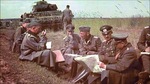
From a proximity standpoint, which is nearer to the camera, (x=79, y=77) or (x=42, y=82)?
(x=42, y=82)

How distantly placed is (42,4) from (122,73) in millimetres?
19919

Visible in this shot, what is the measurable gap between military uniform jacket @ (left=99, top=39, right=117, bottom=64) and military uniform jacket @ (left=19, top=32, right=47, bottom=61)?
1.66 m

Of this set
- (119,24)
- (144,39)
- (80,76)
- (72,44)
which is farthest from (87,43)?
(119,24)

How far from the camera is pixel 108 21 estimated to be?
1688 centimetres

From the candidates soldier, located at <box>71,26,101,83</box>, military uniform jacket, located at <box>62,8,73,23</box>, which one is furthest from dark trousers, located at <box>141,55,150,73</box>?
military uniform jacket, located at <box>62,8,73,23</box>

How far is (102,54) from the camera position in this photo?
7539mm

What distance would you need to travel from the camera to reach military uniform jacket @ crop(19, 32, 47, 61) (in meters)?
8.12

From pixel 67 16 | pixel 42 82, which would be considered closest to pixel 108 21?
pixel 67 16

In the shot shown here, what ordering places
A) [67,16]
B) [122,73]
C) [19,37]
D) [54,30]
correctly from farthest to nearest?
1. [54,30]
2. [67,16]
3. [19,37]
4. [122,73]

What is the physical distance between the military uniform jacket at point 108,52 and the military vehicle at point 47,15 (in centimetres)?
1443

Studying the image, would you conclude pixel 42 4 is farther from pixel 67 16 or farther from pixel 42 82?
pixel 42 82

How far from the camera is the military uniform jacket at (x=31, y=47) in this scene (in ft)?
26.6

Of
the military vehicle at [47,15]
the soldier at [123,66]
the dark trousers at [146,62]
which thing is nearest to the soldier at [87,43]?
the soldier at [123,66]

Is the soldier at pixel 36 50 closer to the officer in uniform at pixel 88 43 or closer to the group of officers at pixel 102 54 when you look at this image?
the group of officers at pixel 102 54
